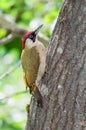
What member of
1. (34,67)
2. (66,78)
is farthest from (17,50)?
(66,78)

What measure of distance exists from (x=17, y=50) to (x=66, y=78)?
299 cm

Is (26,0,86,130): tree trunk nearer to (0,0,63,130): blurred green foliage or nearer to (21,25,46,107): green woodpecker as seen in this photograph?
(21,25,46,107): green woodpecker

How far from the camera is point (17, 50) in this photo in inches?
229

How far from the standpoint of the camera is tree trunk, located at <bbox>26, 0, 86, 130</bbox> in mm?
2838

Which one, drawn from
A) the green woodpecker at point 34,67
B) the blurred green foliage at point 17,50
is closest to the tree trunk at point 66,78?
the green woodpecker at point 34,67

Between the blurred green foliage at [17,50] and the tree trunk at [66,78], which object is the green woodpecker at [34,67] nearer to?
A: the tree trunk at [66,78]

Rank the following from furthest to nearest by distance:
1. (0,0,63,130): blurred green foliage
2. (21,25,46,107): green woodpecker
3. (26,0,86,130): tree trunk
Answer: (0,0,63,130): blurred green foliage
(21,25,46,107): green woodpecker
(26,0,86,130): tree trunk

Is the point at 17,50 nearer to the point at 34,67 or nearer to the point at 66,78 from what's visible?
the point at 34,67

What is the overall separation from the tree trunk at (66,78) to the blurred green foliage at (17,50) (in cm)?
183

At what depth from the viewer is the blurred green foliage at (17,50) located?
508cm

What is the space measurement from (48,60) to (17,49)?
287cm

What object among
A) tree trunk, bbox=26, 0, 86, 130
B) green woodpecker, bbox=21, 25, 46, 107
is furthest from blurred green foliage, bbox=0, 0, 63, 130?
tree trunk, bbox=26, 0, 86, 130

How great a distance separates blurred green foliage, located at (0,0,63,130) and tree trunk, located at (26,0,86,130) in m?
1.83

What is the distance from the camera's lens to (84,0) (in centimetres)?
294
